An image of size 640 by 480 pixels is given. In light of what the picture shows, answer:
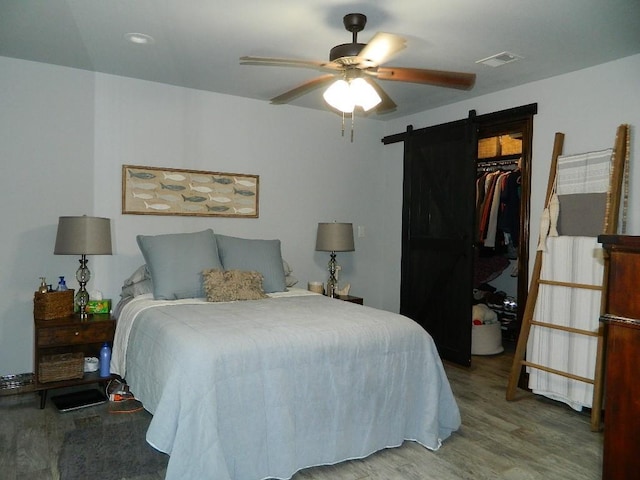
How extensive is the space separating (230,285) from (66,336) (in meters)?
1.15

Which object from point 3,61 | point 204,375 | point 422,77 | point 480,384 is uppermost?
point 3,61

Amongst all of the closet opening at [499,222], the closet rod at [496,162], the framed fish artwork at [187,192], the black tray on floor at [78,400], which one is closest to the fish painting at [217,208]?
the framed fish artwork at [187,192]

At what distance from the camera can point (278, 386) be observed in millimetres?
2225

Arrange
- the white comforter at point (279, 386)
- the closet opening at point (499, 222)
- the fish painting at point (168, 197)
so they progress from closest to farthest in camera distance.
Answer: the white comforter at point (279, 386), the fish painting at point (168, 197), the closet opening at point (499, 222)

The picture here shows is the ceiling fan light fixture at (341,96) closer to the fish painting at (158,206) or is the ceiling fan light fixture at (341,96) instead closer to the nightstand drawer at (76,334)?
the fish painting at (158,206)

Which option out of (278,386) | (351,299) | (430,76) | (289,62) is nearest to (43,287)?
(278,386)

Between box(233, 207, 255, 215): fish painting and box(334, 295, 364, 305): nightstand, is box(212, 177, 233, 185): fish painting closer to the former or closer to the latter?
box(233, 207, 255, 215): fish painting

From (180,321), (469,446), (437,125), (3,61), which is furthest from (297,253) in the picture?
(3,61)

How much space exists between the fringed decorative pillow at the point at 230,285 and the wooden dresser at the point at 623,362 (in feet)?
7.95

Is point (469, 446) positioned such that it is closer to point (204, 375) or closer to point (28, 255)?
point (204, 375)

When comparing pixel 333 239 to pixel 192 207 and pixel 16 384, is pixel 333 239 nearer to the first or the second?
pixel 192 207

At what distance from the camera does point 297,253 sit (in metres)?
4.69

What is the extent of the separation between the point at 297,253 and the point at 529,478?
2.87 m

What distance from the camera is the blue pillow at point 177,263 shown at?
10.9 ft
